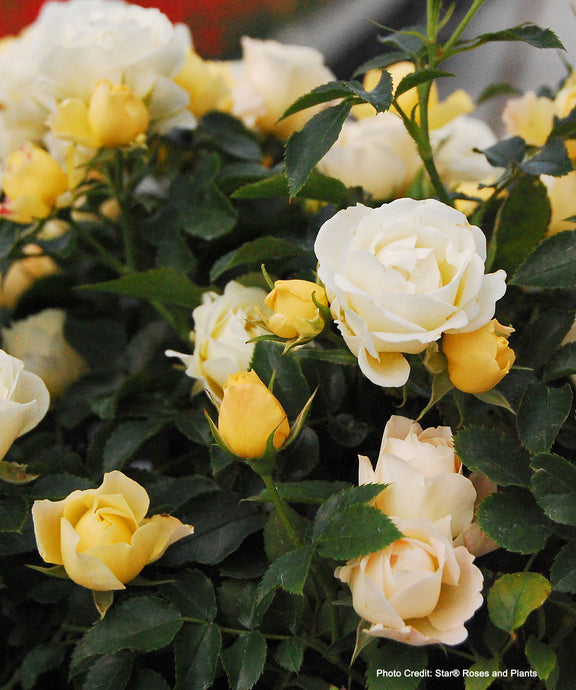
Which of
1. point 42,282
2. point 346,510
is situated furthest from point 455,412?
point 42,282

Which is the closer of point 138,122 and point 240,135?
point 138,122

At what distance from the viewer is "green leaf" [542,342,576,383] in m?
0.37

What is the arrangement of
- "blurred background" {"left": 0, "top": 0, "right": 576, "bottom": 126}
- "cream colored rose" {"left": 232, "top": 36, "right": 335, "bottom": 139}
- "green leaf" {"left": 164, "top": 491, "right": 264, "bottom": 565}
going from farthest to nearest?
"blurred background" {"left": 0, "top": 0, "right": 576, "bottom": 126}
"cream colored rose" {"left": 232, "top": 36, "right": 335, "bottom": 139}
"green leaf" {"left": 164, "top": 491, "right": 264, "bottom": 565}

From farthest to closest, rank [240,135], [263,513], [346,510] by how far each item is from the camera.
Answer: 1. [240,135]
2. [263,513]
3. [346,510]

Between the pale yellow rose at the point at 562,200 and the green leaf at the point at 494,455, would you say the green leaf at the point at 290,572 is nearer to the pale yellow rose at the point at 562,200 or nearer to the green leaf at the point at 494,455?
the green leaf at the point at 494,455

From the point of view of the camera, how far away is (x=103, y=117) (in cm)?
47

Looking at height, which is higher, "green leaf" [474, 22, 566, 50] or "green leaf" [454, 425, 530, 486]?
"green leaf" [474, 22, 566, 50]

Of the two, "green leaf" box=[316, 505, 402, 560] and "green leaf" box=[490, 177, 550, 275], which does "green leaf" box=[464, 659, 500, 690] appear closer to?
"green leaf" box=[316, 505, 402, 560]

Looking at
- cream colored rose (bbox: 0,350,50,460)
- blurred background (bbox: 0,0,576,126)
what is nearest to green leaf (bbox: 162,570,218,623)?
cream colored rose (bbox: 0,350,50,460)

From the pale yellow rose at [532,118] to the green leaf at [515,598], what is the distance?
303 millimetres

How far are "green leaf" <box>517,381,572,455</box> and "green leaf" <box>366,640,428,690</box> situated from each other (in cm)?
11

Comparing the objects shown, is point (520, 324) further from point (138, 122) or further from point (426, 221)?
point (138, 122)

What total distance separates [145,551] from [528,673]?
192 millimetres

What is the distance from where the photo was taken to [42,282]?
24.7 inches
